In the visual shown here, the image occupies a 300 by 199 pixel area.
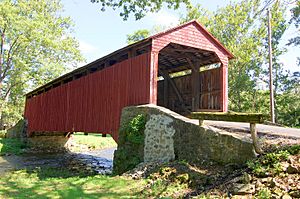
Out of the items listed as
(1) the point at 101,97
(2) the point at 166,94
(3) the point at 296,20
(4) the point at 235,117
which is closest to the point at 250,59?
(3) the point at 296,20

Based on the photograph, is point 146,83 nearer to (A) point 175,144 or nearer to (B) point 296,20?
(A) point 175,144

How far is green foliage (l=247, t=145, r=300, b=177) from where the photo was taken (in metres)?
4.48

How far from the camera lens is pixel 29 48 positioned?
2367cm

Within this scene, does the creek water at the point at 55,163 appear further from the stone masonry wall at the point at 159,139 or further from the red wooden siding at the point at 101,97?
the stone masonry wall at the point at 159,139

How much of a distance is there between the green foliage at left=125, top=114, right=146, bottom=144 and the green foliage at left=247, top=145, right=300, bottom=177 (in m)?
3.65

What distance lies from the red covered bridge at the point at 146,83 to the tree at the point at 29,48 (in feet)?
28.1

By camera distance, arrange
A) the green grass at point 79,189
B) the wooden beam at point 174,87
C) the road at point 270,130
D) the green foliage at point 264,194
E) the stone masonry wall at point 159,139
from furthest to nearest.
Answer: the wooden beam at point 174,87 < the stone masonry wall at point 159,139 < the road at point 270,130 < the green grass at point 79,189 < the green foliage at point 264,194

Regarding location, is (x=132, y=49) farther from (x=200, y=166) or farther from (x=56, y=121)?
(x=56, y=121)

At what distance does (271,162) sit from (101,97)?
772 cm

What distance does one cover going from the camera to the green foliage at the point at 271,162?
176 inches

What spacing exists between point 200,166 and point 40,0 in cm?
2546

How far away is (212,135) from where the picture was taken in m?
5.94

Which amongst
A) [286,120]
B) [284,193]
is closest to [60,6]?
[286,120]

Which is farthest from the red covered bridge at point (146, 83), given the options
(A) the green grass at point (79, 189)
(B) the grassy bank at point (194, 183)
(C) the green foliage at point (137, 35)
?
(C) the green foliage at point (137, 35)
